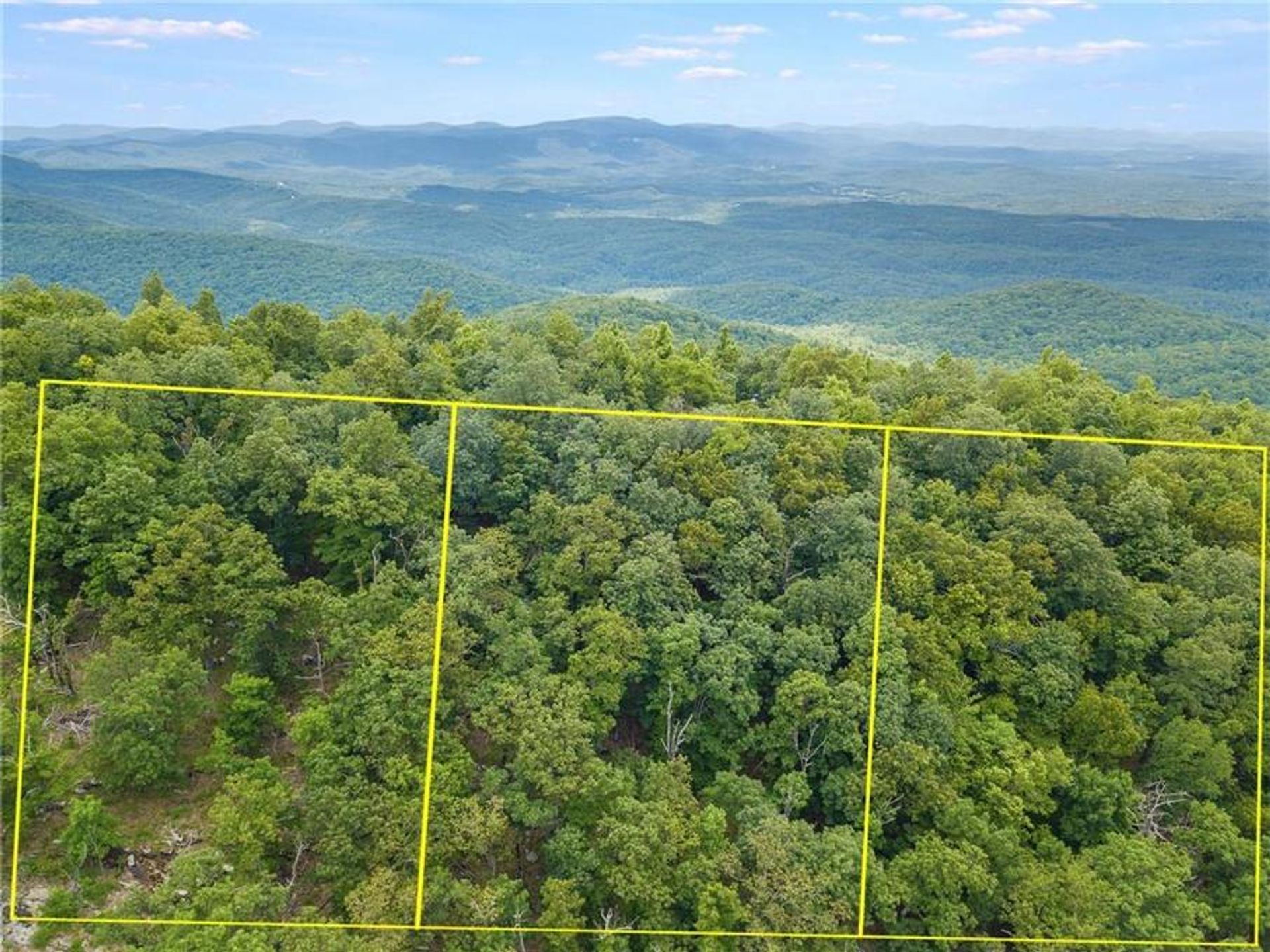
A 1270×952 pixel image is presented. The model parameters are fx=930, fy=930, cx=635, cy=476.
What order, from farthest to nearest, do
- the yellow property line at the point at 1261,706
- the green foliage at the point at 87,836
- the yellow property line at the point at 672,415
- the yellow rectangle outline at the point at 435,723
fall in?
1. the yellow property line at the point at 672,415
2. the yellow property line at the point at 1261,706
3. the green foliage at the point at 87,836
4. the yellow rectangle outline at the point at 435,723

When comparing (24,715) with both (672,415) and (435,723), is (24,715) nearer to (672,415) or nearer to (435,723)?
(435,723)

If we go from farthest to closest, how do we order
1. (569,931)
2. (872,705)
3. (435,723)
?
(872,705) → (435,723) → (569,931)

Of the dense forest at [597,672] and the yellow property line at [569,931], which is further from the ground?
the dense forest at [597,672]

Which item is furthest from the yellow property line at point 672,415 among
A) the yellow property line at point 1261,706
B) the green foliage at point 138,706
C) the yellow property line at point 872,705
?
the green foliage at point 138,706

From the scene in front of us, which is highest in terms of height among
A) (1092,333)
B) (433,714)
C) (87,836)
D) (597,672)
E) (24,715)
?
(1092,333)

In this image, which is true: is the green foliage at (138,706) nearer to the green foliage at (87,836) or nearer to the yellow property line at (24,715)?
the green foliage at (87,836)

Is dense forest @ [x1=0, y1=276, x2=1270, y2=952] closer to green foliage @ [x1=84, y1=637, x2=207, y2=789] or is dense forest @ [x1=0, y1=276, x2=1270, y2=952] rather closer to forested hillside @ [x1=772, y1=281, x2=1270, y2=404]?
green foliage @ [x1=84, y1=637, x2=207, y2=789]

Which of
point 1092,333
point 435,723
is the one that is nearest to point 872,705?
point 435,723
